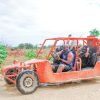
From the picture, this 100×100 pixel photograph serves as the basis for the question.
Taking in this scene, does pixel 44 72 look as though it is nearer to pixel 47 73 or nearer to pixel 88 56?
pixel 47 73

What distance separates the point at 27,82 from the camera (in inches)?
405

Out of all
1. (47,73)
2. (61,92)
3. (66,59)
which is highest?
(66,59)

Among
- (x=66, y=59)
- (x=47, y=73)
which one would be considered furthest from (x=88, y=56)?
(x=47, y=73)

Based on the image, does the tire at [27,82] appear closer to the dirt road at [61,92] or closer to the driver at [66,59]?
the dirt road at [61,92]

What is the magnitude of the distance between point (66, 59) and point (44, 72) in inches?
41.1

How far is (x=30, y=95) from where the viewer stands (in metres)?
10.0

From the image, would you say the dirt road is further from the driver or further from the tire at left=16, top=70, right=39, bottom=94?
the driver

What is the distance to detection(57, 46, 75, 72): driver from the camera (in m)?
11.2

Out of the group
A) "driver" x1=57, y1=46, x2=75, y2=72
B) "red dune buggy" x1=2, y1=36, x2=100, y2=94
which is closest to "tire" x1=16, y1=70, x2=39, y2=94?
"red dune buggy" x1=2, y1=36, x2=100, y2=94

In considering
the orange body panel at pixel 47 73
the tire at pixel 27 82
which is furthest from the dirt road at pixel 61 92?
the orange body panel at pixel 47 73

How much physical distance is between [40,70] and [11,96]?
4.24 feet

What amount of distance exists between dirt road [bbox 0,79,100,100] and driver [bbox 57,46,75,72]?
1.98 ft

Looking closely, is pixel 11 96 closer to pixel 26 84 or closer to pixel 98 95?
pixel 26 84

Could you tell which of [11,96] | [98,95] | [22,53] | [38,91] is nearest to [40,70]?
[38,91]
